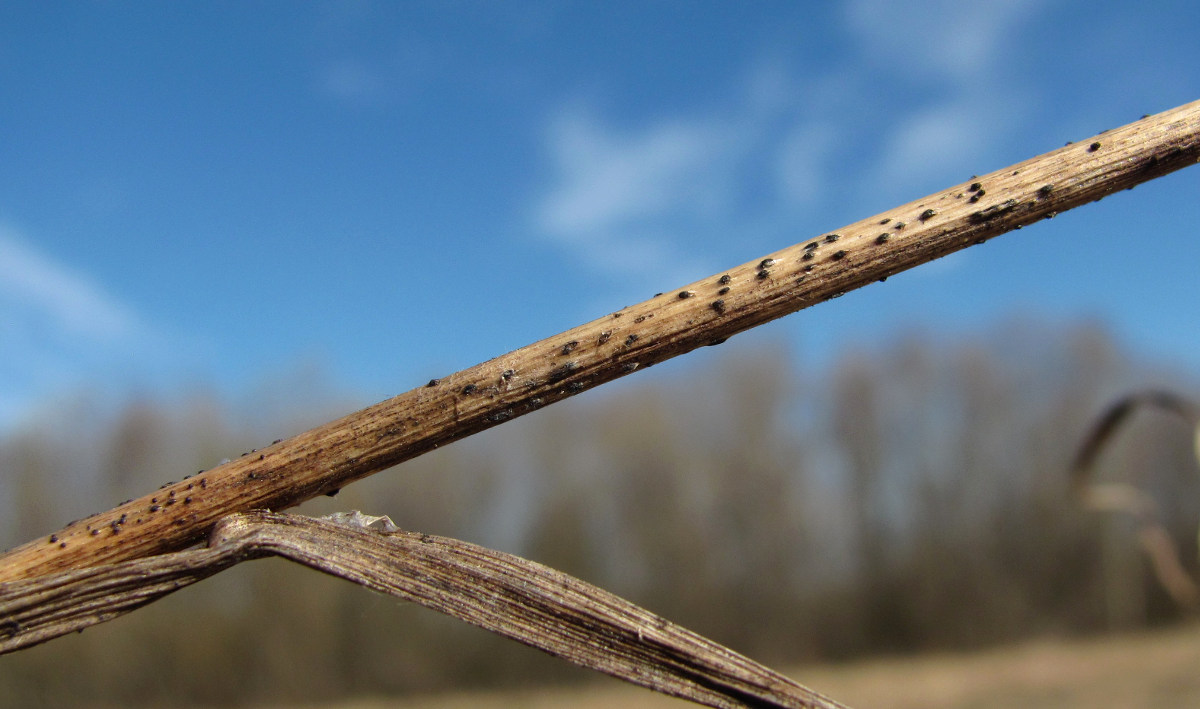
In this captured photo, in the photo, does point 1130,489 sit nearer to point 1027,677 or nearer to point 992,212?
point 992,212

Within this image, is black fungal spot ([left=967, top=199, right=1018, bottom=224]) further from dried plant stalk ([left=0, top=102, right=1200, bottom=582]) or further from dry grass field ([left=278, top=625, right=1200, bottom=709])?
dry grass field ([left=278, top=625, right=1200, bottom=709])

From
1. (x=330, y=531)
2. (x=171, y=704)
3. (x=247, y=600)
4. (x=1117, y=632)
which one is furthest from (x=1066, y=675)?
(x=330, y=531)

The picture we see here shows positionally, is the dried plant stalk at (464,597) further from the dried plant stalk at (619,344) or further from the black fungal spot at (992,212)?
the black fungal spot at (992,212)

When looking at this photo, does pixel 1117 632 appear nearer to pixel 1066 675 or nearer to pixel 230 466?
pixel 1066 675

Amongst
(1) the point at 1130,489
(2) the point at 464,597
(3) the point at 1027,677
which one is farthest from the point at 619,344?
(3) the point at 1027,677

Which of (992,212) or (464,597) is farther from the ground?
(992,212)

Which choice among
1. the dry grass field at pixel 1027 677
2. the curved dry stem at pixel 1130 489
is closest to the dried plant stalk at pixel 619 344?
the curved dry stem at pixel 1130 489

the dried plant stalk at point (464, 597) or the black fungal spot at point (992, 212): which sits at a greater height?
the black fungal spot at point (992, 212)
